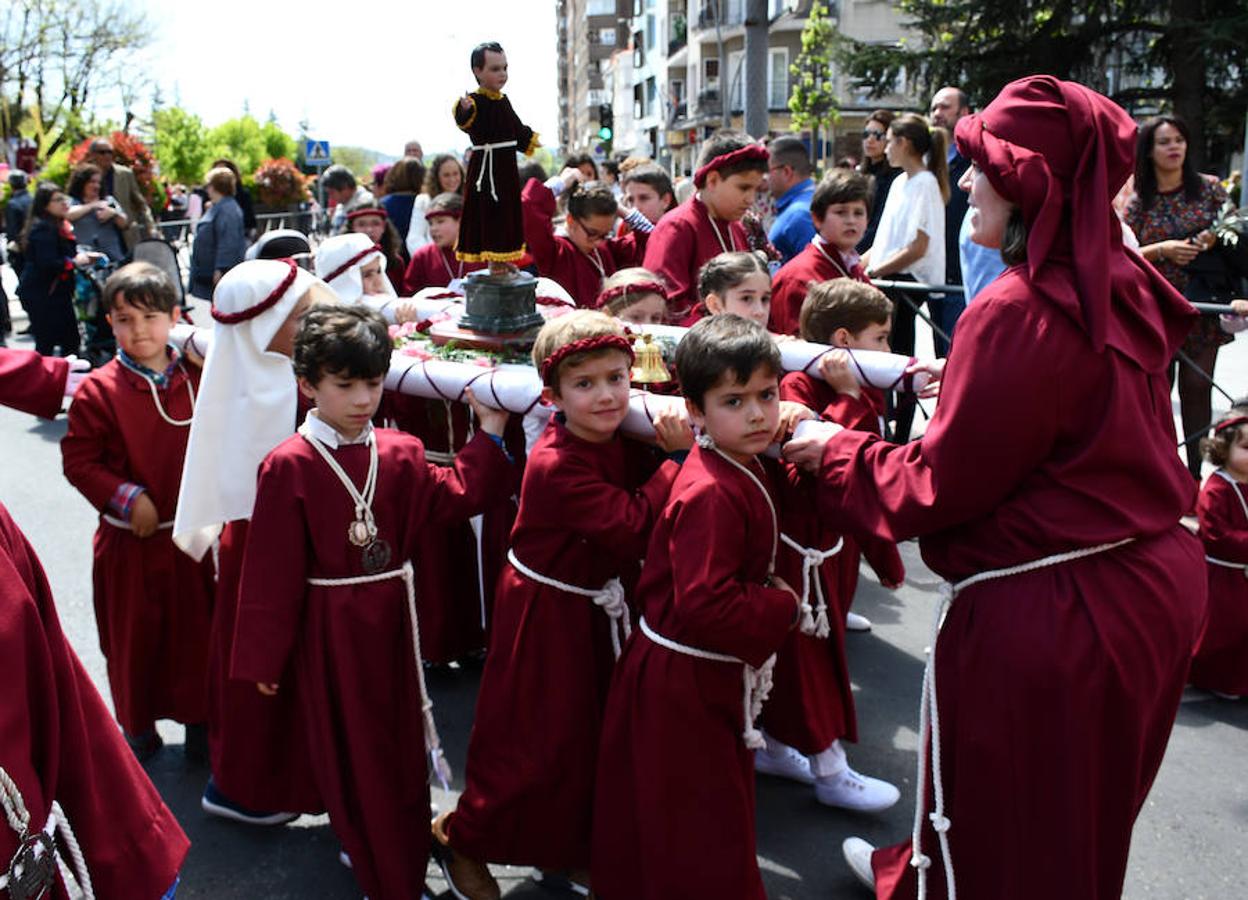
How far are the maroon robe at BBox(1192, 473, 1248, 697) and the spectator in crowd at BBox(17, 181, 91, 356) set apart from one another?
9.92 metres

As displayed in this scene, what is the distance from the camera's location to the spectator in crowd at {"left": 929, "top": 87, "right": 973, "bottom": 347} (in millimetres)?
7215

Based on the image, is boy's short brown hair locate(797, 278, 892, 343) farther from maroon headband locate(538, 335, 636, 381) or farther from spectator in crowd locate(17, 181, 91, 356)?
spectator in crowd locate(17, 181, 91, 356)

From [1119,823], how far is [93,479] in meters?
3.25

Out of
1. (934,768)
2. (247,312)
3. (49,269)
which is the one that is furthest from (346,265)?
(49,269)

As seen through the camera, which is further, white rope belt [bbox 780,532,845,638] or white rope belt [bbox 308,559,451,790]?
white rope belt [bbox 780,532,845,638]

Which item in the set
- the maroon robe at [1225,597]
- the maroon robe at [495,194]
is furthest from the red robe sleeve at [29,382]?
the maroon robe at [1225,597]

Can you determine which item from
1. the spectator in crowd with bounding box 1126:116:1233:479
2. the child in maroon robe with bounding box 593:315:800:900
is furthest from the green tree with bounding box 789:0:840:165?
the child in maroon robe with bounding box 593:315:800:900

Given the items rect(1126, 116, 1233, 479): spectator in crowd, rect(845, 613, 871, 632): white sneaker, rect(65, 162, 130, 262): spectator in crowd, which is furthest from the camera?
rect(65, 162, 130, 262): spectator in crowd

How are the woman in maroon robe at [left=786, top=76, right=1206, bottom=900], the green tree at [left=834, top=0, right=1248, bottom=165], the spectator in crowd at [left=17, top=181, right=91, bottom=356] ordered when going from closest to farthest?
the woman in maroon robe at [left=786, top=76, right=1206, bottom=900] → the spectator in crowd at [left=17, top=181, right=91, bottom=356] → the green tree at [left=834, top=0, right=1248, bottom=165]

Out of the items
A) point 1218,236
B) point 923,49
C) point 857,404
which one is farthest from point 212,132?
point 857,404

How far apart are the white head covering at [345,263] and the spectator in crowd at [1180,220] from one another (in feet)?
14.9

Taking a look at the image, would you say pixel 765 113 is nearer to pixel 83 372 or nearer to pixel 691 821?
pixel 83 372

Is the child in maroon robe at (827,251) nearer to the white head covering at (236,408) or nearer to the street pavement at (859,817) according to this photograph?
the street pavement at (859,817)

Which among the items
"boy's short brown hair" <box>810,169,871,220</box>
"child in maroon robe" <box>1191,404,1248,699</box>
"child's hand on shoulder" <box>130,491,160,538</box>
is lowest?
"child in maroon robe" <box>1191,404,1248,699</box>
